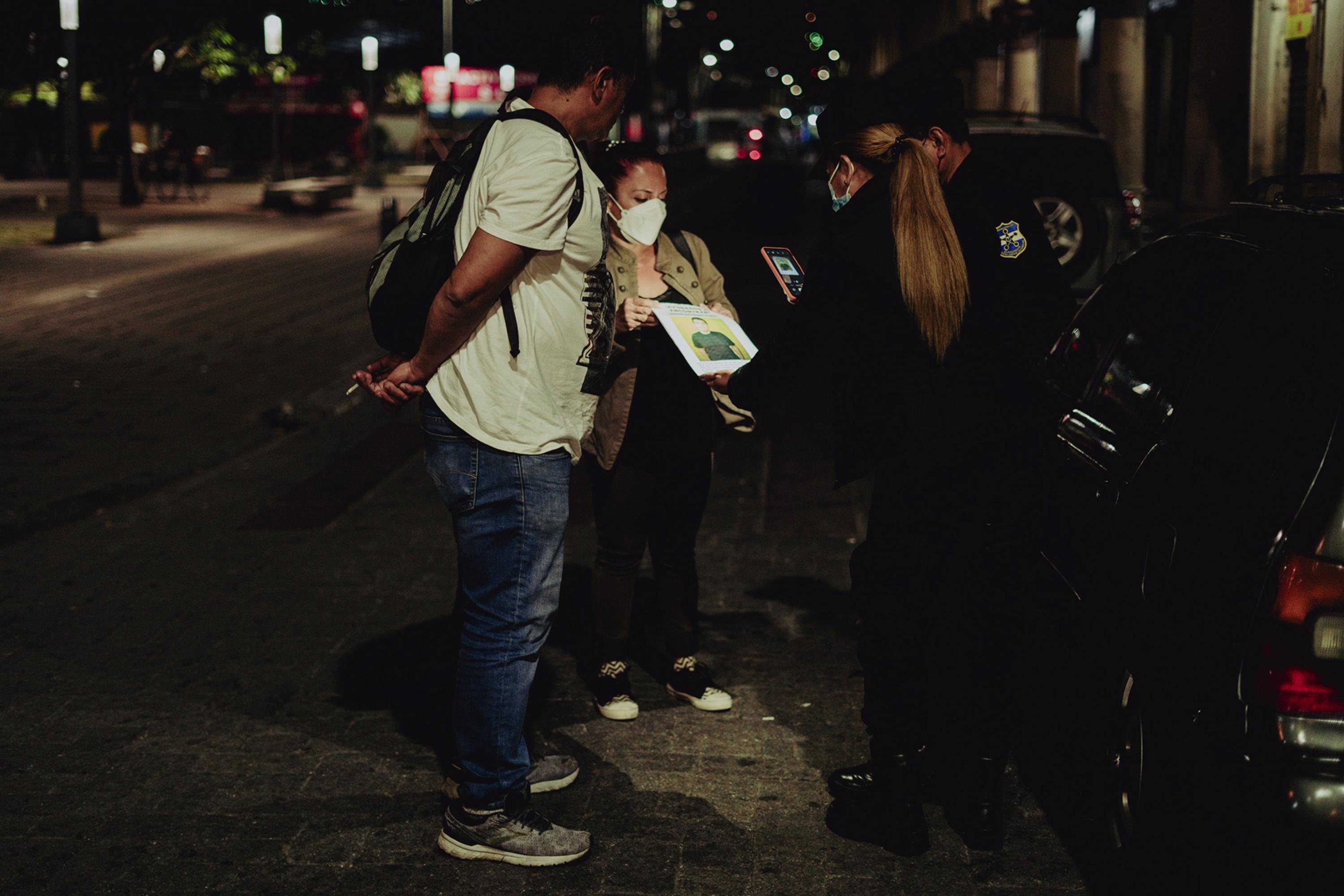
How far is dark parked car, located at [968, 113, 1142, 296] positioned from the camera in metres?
9.49

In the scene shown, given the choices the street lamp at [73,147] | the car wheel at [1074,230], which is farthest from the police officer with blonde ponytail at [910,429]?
the street lamp at [73,147]

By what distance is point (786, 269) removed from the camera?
158 inches

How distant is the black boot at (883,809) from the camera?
11.9 feet

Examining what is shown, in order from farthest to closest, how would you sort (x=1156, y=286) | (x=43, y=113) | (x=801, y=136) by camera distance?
(x=801, y=136), (x=43, y=113), (x=1156, y=286)

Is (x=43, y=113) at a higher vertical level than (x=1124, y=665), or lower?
higher

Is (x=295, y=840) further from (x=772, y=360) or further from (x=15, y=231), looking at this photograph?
(x=15, y=231)

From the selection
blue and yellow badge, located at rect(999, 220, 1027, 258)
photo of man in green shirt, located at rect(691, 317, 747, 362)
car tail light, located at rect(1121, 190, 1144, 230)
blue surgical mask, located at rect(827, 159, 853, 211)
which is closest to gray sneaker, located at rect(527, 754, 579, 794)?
photo of man in green shirt, located at rect(691, 317, 747, 362)

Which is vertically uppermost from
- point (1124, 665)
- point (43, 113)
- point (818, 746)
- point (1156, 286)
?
point (43, 113)

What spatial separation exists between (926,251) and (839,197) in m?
0.43

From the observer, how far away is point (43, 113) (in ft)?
125

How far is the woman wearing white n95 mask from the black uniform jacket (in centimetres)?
91

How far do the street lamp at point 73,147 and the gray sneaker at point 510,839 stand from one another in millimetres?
17974

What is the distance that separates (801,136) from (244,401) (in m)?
89.8

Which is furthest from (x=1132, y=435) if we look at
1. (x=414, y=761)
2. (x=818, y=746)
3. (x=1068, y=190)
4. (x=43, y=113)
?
(x=43, y=113)
